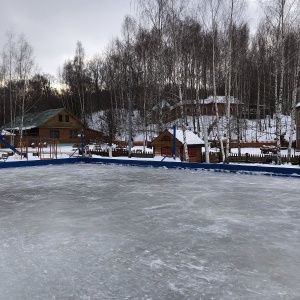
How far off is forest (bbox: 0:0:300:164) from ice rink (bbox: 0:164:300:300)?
33.9 feet

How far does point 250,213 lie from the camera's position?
6594mm

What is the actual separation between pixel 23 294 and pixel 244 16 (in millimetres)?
18678

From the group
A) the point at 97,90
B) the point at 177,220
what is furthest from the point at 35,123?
the point at 177,220

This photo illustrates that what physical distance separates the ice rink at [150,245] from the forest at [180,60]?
10343 mm

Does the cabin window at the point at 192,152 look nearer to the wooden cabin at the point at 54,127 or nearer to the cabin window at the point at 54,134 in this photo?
the wooden cabin at the point at 54,127

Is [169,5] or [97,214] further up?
[169,5]

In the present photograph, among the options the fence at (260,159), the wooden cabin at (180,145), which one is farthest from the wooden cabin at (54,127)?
the fence at (260,159)

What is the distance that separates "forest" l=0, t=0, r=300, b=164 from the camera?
17.1 m

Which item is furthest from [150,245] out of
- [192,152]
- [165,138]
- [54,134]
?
[54,134]

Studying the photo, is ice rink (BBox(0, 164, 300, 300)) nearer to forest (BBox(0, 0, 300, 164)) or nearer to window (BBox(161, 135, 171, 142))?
forest (BBox(0, 0, 300, 164))

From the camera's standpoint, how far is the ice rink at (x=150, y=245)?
Result: 3.35 metres

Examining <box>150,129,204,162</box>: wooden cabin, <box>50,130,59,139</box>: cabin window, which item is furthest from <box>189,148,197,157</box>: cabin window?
<box>50,130,59,139</box>: cabin window

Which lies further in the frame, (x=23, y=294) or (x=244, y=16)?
(x=244, y=16)

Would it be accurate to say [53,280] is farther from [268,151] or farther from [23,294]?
[268,151]
